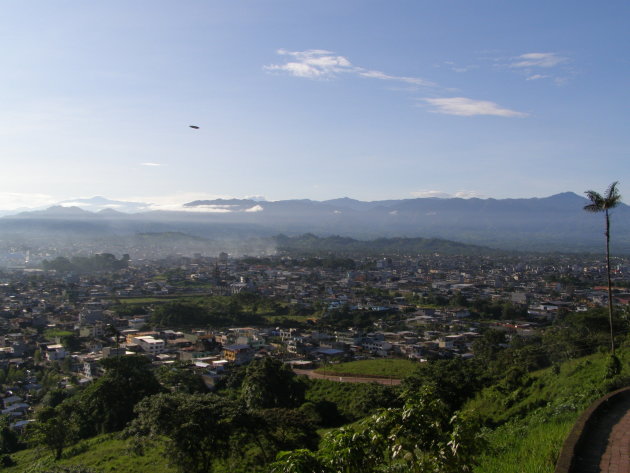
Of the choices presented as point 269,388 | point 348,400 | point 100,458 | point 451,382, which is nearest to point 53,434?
point 100,458

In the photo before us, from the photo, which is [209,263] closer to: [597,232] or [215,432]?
[215,432]

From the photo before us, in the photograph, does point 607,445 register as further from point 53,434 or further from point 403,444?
point 53,434

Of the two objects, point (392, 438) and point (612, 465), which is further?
point (612, 465)

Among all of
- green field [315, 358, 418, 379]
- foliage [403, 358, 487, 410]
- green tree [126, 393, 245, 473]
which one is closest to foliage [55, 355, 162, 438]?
green tree [126, 393, 245, 473]

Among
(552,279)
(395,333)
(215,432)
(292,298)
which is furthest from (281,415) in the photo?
(552,279)

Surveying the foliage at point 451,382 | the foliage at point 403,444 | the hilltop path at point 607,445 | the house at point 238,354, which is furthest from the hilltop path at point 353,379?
the foliage at point 403,444

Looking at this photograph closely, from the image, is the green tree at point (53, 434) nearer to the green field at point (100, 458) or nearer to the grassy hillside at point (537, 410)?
the green field at point (100, 458)
